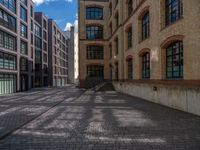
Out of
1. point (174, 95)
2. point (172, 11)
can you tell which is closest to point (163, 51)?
point (172, 11)

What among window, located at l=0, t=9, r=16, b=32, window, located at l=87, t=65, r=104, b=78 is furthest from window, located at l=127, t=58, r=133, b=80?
window, located at l=0, t=9, r=16, b=32

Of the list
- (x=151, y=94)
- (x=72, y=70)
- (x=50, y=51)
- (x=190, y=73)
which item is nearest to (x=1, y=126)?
(x=190, y=73)

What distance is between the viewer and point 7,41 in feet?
91.2

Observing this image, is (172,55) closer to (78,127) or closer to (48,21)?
(78,127)

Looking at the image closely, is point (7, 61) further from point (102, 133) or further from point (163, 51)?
point (102, 133)

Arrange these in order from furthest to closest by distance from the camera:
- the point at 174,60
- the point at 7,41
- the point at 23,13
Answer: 1. the point at 23,13
2. the point at 7,41
3. the point at 174,60

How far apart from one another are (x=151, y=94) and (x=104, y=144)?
10.5 m

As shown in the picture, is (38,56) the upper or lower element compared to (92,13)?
lower

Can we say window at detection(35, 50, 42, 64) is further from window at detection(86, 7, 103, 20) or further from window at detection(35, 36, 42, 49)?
window at detection(86, 7, 103, 20)

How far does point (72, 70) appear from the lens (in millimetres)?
76625

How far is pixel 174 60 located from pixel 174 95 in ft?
8.77

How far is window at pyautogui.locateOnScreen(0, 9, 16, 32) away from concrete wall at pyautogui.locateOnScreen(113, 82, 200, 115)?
2017 centimetres

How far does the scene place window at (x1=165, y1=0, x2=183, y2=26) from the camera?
12.7 meters

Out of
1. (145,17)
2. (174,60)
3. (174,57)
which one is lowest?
(174,60)
